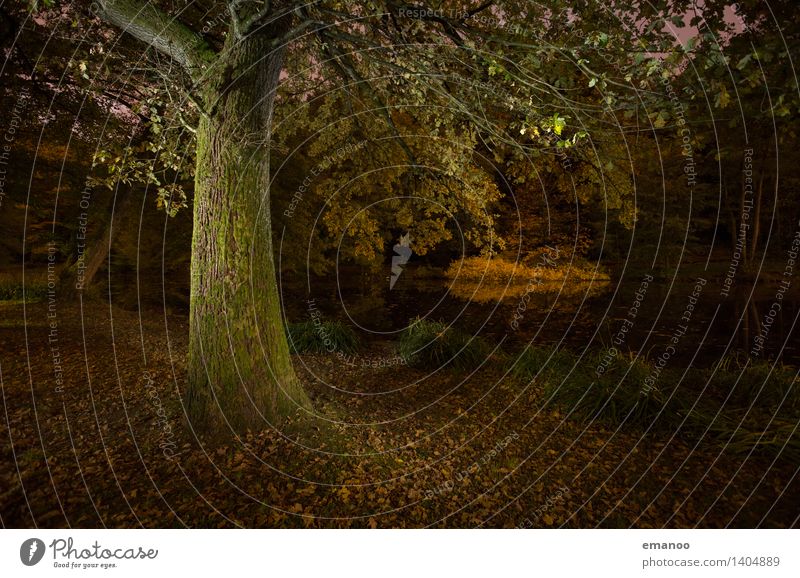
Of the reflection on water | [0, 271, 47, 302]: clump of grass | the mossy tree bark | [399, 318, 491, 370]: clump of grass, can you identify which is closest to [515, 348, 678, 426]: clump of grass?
[399, 318, 491, 370]: clump of grass

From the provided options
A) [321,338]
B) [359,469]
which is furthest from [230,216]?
[321,338]

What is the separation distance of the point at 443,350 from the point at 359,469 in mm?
4566

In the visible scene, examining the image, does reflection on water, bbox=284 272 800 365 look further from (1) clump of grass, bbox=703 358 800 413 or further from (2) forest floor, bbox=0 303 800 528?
(2) forest floor, bbox=0 303 800 528

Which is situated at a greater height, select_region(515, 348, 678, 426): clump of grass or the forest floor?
select_region(515, 348, 678, 426): clump of grass

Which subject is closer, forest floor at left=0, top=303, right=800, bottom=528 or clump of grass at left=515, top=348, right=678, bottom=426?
forest floor at left=0, top=303, right=800, bottom=528

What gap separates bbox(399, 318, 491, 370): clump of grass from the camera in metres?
8.67

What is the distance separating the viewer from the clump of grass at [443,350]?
867 cm

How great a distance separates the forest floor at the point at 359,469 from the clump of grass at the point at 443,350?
1887mm

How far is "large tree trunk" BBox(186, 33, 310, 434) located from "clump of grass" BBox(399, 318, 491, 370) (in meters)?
4.25

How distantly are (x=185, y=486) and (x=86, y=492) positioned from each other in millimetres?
871

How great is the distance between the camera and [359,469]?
4625 mm

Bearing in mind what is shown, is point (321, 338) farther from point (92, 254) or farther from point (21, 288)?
point (21, 288)

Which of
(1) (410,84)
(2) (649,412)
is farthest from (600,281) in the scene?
(1) (410,84)

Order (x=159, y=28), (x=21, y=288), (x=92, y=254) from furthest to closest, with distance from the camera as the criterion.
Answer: (x=21, y=288) → (x=92, y=254) → (x=159, y=28)
